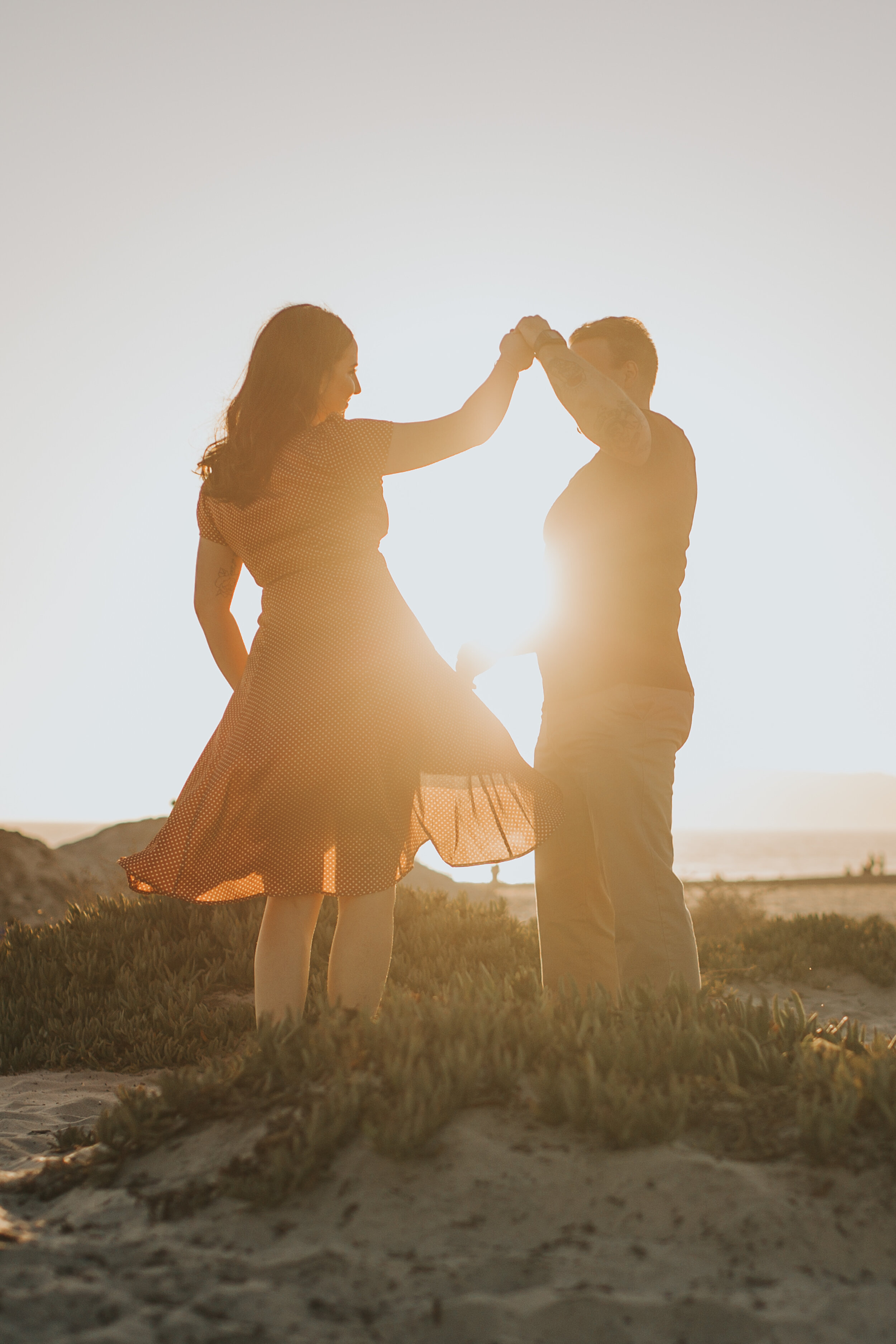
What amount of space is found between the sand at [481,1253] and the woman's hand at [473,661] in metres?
1.74

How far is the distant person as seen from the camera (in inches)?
127

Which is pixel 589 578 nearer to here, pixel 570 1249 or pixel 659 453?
pixel 659 453

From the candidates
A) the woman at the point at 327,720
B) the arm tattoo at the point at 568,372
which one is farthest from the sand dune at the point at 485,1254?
the arm tattoo at the point at 568,372

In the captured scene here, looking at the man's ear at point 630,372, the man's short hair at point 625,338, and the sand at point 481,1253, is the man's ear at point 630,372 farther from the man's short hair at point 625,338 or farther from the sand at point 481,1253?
the sand at point 481,1253

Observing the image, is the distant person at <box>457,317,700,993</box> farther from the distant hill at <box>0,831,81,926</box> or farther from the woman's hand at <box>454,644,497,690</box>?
the distant hill at <box>0,831,81,926</box>

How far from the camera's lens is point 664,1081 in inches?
88.9

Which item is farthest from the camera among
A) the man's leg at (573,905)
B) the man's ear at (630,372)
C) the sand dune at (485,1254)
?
the man's ear at (630,372)

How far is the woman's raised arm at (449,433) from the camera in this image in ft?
9.78

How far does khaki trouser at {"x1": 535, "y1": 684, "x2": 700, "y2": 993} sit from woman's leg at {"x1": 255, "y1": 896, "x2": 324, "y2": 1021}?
85 cm

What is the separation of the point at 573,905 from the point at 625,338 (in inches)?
89.6

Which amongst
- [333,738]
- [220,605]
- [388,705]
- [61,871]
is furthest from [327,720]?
[61,871]

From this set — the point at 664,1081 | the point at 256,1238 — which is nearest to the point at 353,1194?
the point at 256,1238

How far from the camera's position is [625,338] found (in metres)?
3.75

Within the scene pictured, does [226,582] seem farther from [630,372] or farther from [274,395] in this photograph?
[630,372]
